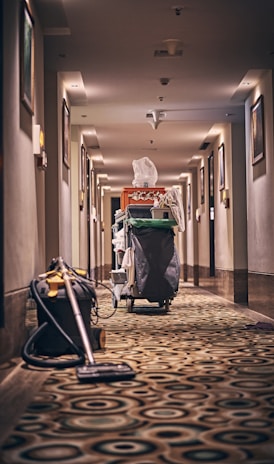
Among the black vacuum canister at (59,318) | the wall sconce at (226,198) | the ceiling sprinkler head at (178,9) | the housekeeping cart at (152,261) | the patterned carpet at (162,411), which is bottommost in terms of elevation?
the patterned carpet at (162,411)

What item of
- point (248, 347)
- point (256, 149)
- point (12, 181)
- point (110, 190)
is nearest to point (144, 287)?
point (256, 149)

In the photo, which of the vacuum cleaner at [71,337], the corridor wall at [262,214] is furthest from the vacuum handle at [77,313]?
the corridor wall at [262,214]

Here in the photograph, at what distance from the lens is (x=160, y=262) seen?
798cm

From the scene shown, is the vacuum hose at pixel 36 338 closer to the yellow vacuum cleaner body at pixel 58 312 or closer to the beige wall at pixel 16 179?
the yellow vacuum cleaner body at pixel 58 312

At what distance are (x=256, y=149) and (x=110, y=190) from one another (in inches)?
579

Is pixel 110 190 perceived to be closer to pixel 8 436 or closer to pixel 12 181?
pixel 12 181

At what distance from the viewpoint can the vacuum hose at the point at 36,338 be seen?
13.1 feet

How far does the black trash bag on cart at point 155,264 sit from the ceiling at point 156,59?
203 centimetres

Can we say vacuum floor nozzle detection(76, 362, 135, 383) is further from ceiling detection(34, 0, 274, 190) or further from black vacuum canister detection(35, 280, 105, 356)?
ceiling detection(34, 0, 274, 190)

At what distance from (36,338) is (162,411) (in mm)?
1549

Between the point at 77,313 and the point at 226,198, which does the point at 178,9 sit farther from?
the point at 226,198

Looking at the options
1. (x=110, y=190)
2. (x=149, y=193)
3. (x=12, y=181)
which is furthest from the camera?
(x=110, y=190)

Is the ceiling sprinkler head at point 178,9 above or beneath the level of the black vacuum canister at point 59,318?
above

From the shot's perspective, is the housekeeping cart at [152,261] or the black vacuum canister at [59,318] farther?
the housekeeping cart at [152,261]
